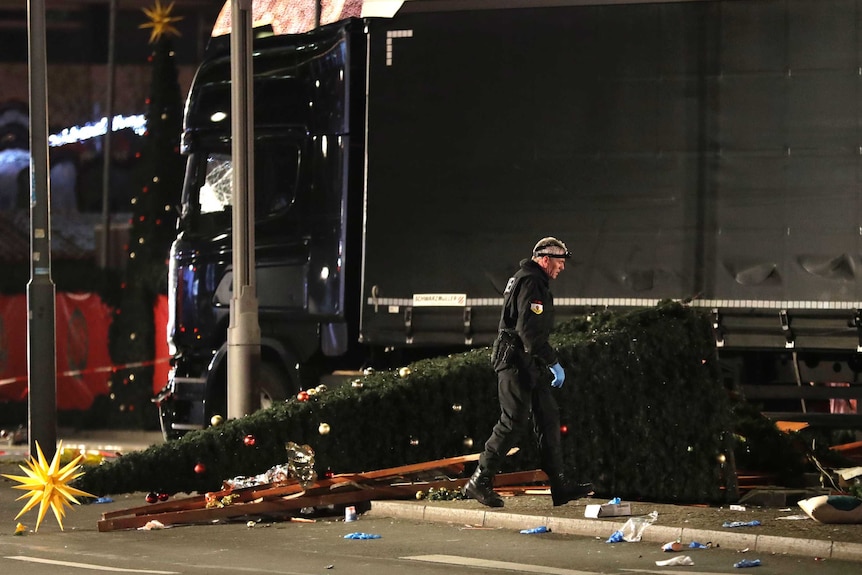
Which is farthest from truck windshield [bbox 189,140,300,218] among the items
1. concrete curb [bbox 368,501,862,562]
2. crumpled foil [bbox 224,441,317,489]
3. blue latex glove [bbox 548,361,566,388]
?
blue latex glove [bbox 548,361,566,388]

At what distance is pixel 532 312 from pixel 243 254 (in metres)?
4.39

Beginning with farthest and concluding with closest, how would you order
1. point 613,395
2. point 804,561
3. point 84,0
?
point 84,0 → point 613,395 → point 804,561

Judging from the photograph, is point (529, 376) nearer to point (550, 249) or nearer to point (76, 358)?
point (550, 249)

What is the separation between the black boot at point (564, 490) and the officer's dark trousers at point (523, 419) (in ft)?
0.18

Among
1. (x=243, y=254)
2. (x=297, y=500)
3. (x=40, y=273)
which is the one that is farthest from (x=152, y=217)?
(x=297, y=500)

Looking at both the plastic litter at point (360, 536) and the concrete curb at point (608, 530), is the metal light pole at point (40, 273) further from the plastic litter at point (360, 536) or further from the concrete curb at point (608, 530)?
the plastic litter at point (360, 536)

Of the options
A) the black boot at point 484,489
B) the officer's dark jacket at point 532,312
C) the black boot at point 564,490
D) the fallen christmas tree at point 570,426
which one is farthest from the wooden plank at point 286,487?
the officer's dark jacket at point 532,312

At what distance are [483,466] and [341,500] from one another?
1166mm

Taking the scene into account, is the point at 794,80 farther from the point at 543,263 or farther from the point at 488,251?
the point at 543,263

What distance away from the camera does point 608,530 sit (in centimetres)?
1068

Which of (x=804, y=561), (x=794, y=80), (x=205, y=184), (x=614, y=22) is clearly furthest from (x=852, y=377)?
(x=205, y=184)

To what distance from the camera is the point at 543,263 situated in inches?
455

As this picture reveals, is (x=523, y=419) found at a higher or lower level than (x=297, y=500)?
higher

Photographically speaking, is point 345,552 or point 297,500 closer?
point 345,552
